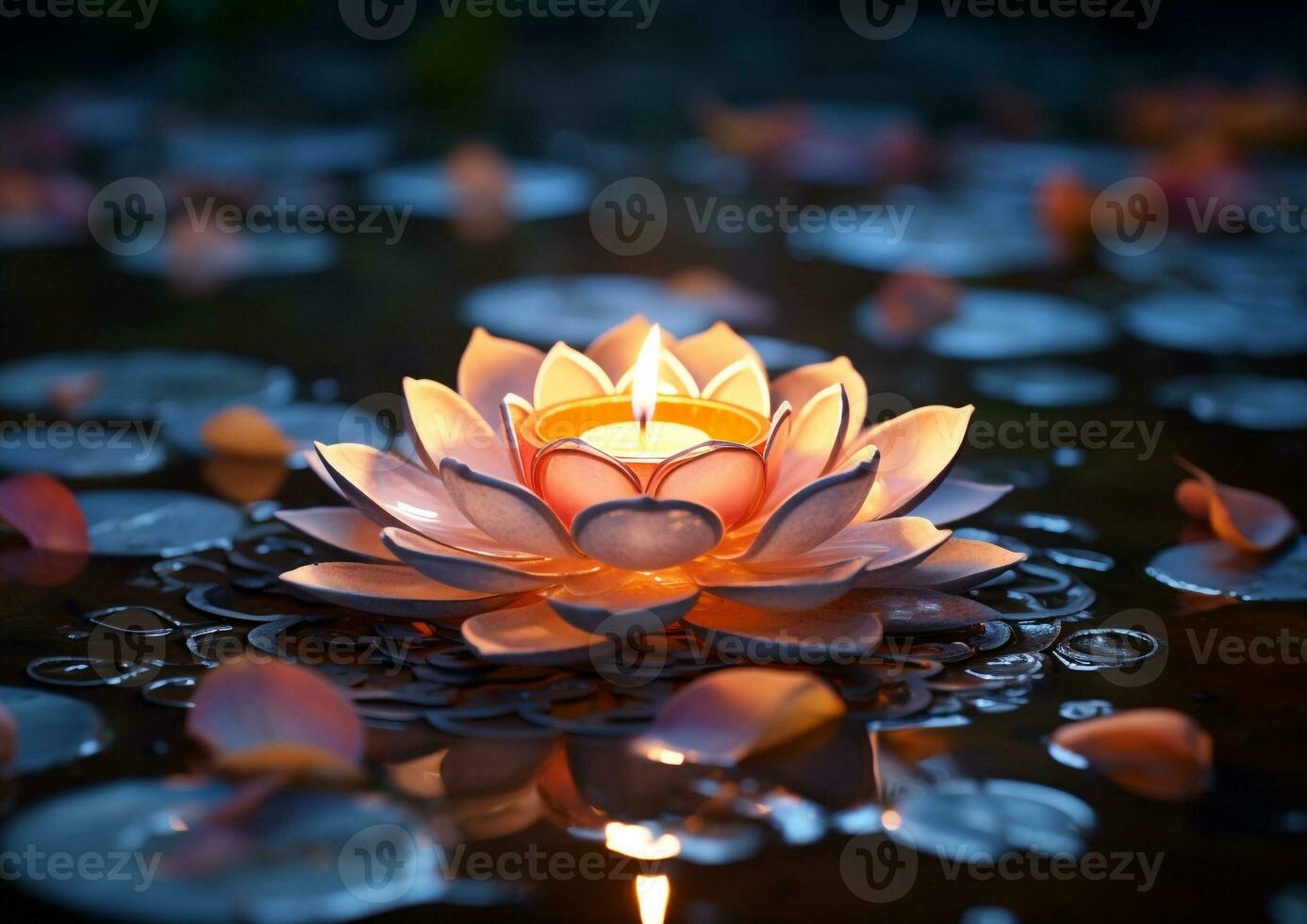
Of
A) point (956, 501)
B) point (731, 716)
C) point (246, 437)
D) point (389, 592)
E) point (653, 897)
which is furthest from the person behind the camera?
point (246, 437)

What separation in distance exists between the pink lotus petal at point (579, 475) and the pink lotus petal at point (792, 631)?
9 cm

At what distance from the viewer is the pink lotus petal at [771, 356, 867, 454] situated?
941mm

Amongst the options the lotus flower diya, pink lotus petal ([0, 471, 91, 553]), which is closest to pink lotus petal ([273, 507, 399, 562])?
the lotus flower diya

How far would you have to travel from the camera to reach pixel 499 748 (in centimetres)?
74

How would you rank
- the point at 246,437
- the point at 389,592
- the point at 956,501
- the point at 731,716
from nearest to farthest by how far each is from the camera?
the point at 731,716, the point at 389,592, the point at 956,501, the point at 246,437

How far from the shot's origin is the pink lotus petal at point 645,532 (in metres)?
0.74

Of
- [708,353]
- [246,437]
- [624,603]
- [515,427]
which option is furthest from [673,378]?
[246,437]

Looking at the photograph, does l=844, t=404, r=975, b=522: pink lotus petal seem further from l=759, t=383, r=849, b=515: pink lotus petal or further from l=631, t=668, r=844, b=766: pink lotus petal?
l=631, t=668, r=844, b=766: pink lotus petal

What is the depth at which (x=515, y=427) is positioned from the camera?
88 centimetres

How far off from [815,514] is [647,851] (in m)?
0.22

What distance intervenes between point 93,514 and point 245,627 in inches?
9.9

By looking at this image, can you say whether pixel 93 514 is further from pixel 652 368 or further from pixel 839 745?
pixel 839 745

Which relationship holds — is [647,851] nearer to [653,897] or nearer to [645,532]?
[653,897]

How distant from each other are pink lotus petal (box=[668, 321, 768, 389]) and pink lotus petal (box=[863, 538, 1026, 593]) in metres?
0.24
